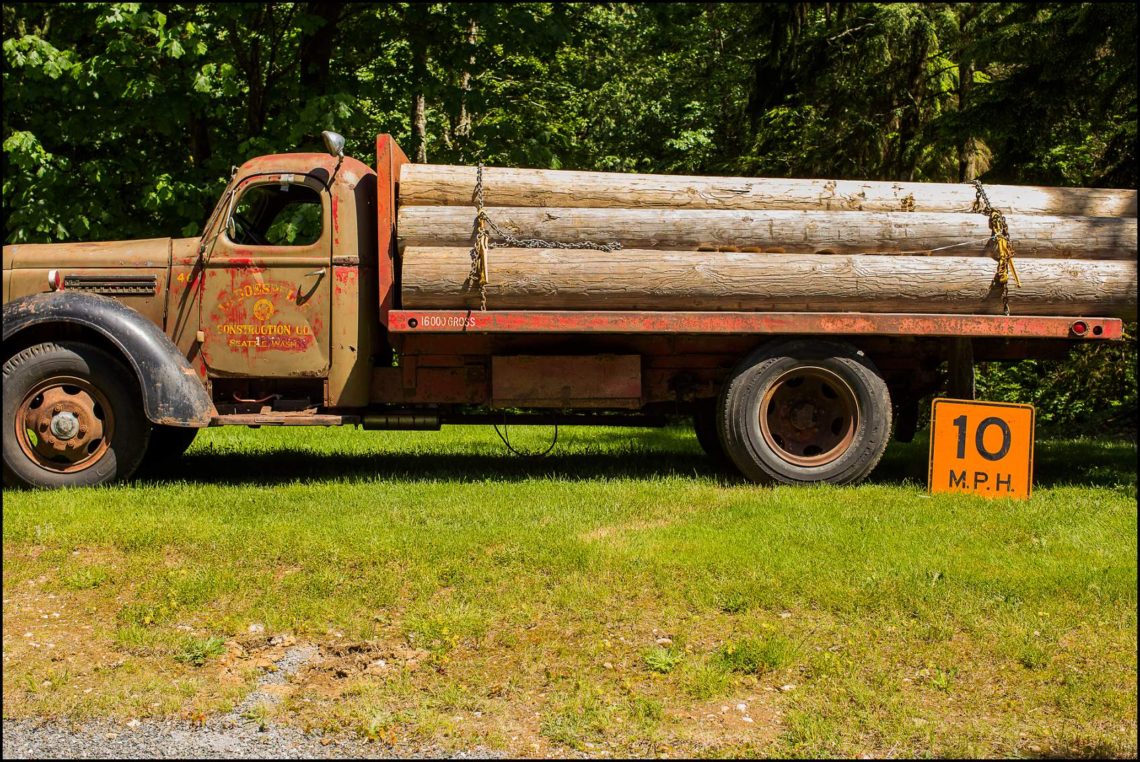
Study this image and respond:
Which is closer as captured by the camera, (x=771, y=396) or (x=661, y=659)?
(x=661, y=659)

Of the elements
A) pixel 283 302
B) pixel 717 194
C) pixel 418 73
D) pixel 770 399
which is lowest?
pixel 770 399

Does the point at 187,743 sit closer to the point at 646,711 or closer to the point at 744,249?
the point at 646,711

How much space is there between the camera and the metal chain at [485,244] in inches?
320

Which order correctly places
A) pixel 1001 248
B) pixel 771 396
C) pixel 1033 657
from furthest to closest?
1. pixel 771 396
2. pixel 1001 248
3. pixel 1033 657

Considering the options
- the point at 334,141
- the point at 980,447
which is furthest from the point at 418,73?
the point at 980,447

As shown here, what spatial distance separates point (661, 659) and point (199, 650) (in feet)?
6.88

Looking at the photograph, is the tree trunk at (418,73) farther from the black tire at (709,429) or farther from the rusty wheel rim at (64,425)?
the rusty wheel rim at (64,425)

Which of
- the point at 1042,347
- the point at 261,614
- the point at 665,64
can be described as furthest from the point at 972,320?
the point at 665,64

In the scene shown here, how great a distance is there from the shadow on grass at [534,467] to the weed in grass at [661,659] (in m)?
3.56

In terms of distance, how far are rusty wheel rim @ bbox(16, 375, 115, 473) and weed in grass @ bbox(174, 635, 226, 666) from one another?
10.8 feet

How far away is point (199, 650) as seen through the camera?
17.5 feet

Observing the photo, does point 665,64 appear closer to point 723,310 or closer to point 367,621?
point 723,310

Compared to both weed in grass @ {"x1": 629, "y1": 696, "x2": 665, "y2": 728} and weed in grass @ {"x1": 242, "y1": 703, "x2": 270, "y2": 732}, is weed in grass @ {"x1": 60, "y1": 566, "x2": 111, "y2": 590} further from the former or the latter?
weed in grass @ {"x1": 629, "y1": 696, "x2": 665, "y2": 728}

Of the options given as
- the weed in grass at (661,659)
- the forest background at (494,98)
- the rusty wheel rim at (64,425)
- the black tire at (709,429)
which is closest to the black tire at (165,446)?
the rusty wheel rim at (64,425)
